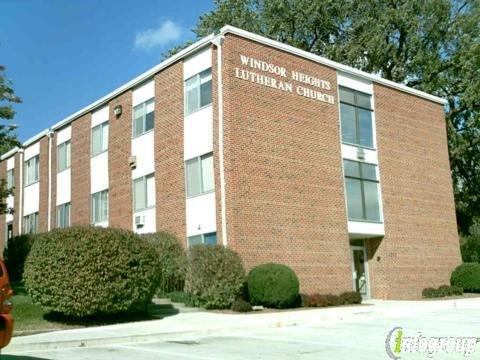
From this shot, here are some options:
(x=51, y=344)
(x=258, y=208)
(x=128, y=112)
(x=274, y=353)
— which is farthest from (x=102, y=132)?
(x=274, y=353)

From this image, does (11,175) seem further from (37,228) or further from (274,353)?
(274,353)

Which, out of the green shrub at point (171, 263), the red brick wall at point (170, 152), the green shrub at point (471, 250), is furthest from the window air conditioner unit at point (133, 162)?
the green shrub at point (471, 250)

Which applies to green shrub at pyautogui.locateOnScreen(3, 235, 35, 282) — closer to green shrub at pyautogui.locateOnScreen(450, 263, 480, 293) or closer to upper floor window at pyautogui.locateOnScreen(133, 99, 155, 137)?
upper floor window at pyautogui.locateOnScreen(133, 99, 155, 137)

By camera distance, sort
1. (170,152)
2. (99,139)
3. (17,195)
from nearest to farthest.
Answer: (170,152) → (99,139) → (17,195)

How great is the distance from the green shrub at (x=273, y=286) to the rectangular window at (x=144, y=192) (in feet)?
22.0

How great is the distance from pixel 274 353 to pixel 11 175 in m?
30.8

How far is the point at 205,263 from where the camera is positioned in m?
19.2

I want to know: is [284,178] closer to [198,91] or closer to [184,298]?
[198,91]

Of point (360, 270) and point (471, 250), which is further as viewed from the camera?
point (471, 250)

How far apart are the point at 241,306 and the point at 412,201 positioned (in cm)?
1165

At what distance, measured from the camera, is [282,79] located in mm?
23109

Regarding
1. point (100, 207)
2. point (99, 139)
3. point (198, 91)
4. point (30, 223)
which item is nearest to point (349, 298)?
point (198, 91)

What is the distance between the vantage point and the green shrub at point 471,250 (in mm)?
36000

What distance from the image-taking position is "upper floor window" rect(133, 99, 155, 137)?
25.4 meters
